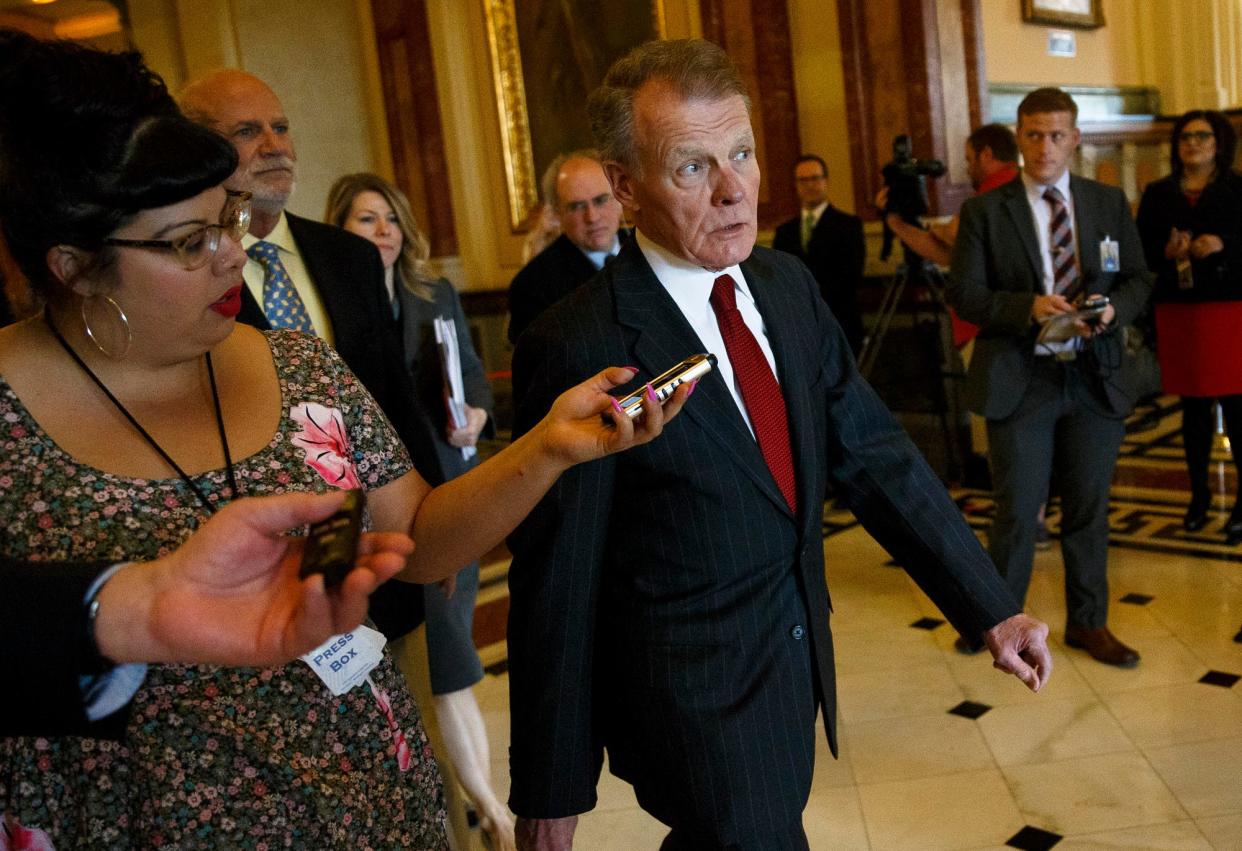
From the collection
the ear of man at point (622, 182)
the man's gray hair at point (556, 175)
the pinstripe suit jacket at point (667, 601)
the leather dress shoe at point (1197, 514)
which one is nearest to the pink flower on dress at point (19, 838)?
the pinstripe suit jacket at point (667, 601)

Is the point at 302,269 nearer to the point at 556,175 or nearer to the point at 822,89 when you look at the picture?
the point at 556,175

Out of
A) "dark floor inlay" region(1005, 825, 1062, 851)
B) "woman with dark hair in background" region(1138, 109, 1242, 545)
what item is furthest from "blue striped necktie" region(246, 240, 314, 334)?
"woman with dark hair in background" region(1138, 109, 1242, 545)

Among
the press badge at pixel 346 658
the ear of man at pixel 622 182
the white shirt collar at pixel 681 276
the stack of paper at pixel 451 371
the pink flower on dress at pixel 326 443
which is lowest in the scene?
the press badge at pixel 346 658

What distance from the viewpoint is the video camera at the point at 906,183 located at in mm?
5566

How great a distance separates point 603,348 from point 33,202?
92 cm

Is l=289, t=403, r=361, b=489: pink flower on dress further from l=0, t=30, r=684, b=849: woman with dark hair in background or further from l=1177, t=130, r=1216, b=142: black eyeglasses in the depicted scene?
l=1177, t=130, r=1216, b=142: black eyeglasses

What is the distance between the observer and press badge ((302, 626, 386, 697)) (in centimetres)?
142

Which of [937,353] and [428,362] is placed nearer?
[428,362]

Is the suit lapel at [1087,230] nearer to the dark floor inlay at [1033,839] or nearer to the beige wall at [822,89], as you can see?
the dark floor inlay at [1033,839]

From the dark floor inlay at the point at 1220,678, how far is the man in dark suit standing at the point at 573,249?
254 centimetres

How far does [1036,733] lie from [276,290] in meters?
2.72

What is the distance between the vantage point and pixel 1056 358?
4145 millimetres

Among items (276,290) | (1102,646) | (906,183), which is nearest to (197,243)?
(276,290)

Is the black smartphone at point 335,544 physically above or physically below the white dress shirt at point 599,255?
below
